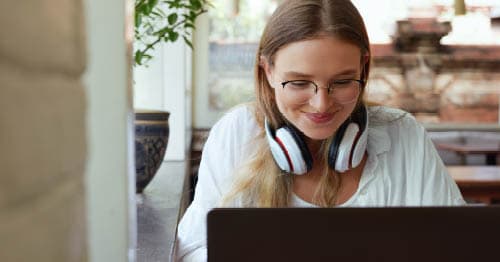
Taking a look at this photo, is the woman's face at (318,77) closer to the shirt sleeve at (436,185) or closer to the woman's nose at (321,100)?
the woman's nose at (321,100)

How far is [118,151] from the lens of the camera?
595mm

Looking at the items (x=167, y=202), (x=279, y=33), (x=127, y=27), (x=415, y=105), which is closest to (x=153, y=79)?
(x=167, y=202)

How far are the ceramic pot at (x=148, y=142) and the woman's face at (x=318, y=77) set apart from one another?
616 mm

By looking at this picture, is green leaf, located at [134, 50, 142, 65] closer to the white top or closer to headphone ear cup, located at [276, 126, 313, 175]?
the white top

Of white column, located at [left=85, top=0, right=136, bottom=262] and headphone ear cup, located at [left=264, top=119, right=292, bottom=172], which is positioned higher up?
white column, located at [left=85, top=0, right=136, bottom=262]

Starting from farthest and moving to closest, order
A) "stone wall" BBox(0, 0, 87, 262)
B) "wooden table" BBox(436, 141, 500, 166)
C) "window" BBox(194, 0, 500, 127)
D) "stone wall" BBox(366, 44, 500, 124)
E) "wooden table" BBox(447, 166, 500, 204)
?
"stone wall" BBox(366, 44, 500, 124)
"window" BBox(194, 0, 500, 127)
"wooden table" BBox(436, 141, 500, 166)
"wooden table" BBox(447, 166, 500, 204)
"stone wall" BBox(0, 0, 87, 262)

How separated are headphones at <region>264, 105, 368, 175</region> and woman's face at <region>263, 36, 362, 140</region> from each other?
0.09 feet

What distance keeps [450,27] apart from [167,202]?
15.8ft

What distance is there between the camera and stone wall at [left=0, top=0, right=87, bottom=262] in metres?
0.22

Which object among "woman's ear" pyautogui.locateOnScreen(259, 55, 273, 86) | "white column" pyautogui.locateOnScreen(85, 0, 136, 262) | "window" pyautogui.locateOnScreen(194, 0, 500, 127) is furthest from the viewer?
"window" pyautogui.locateOnScreen(194, 0, 500, 127)

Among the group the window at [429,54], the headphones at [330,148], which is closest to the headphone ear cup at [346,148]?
the headphones at [330,148]

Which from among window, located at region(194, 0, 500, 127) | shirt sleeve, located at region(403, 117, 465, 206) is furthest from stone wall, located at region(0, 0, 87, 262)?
window, located at region(194, 0, 500, 127)

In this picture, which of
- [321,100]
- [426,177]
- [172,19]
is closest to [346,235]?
[321,100]

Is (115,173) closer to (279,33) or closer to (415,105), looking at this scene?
(279,33)
